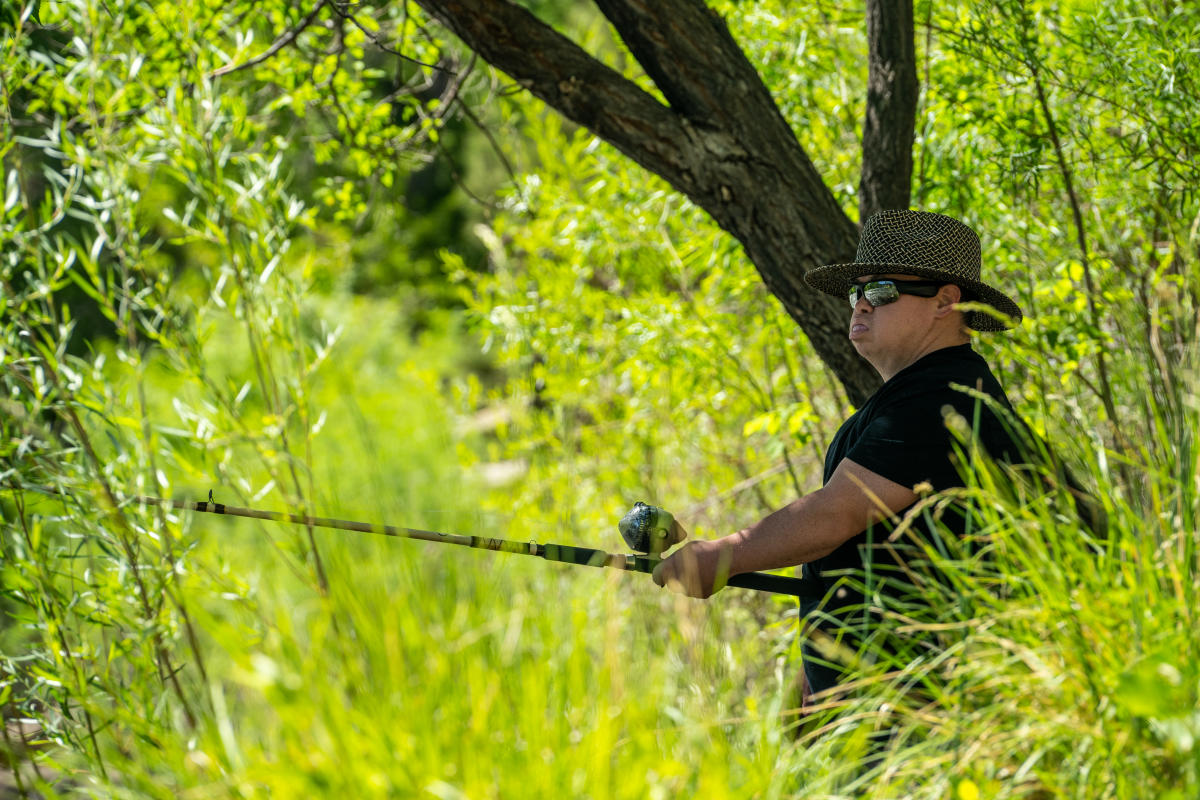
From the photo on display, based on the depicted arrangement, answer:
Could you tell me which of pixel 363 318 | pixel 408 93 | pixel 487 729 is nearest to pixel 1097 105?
pixel 408 93

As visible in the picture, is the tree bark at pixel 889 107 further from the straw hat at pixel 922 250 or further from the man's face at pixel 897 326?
the man's face at pixel 897 326

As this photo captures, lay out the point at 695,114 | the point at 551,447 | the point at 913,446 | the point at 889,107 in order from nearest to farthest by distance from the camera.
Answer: the point at 913,446, the point at 695,114, the point at 889,107, the point at 551,447

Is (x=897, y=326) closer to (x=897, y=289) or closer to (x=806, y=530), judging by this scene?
(x=897, y=289)

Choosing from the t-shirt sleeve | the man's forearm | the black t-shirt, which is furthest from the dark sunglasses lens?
the man's forearm

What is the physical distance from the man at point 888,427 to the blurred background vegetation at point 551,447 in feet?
0.66

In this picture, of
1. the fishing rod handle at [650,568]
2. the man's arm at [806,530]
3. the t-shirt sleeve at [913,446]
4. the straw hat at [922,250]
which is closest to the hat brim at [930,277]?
the straw hat at [922,250]

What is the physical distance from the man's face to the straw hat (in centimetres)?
4

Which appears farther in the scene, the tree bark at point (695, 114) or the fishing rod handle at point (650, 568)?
the tree bark at point (695, 114)

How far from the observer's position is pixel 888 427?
7.39 ft

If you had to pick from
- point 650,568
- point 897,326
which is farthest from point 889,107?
point 650,568

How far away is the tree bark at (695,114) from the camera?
2.97m

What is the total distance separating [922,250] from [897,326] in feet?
0.61

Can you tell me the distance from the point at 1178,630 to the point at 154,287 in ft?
8.80

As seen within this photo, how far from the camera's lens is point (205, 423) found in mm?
3174
